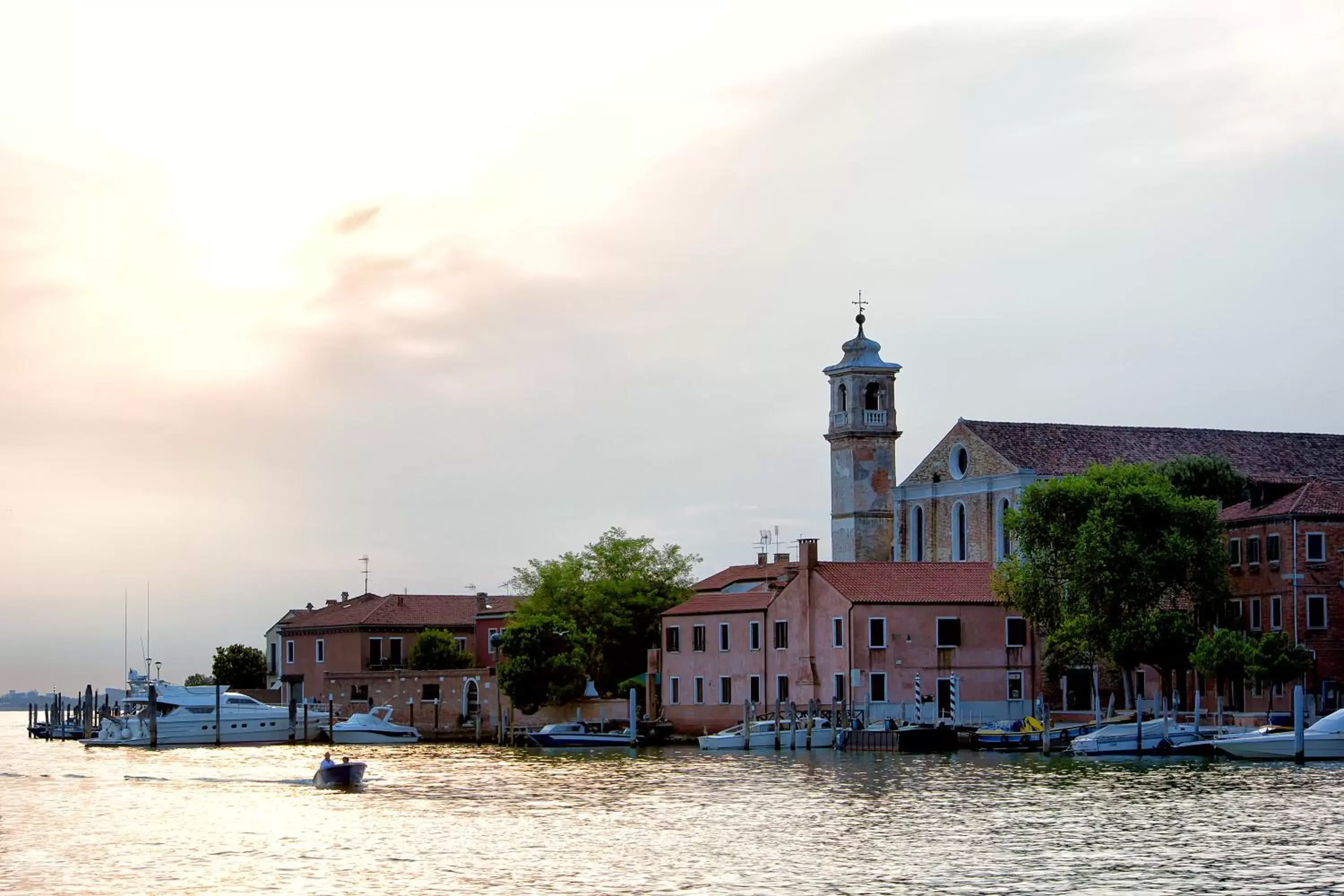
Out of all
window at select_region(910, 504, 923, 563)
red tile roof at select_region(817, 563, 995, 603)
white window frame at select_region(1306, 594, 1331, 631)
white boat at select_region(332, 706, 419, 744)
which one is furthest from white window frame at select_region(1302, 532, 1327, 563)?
white boat at select_region(332, 706, 419, 744)

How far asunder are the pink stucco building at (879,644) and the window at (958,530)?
434 inches

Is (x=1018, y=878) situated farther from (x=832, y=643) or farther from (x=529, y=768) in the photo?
(x=832, y=643)

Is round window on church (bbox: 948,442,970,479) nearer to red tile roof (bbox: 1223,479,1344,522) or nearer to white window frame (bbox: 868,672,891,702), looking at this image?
red tile roof (bbox: 1223,479,1344,522)

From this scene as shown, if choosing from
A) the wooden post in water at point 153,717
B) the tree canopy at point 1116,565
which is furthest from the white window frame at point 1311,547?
the wooden post in water at point 153,717

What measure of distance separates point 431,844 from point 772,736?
3115 cm

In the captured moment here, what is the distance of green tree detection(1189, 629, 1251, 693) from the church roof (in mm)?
32130

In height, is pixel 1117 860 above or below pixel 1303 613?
below

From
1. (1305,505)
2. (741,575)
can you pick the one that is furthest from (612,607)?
(1305,505)

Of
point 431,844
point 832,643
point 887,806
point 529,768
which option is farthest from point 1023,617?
point 431,844

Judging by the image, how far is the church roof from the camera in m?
101

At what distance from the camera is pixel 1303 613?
7438cm

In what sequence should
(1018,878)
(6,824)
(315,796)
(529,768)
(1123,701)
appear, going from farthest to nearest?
(1123,701), (529,768), (315,796), (6,824), (1018,878)

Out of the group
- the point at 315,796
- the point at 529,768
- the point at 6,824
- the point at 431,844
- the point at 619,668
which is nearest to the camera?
the point at 431,844

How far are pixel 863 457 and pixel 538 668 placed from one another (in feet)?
72.8
